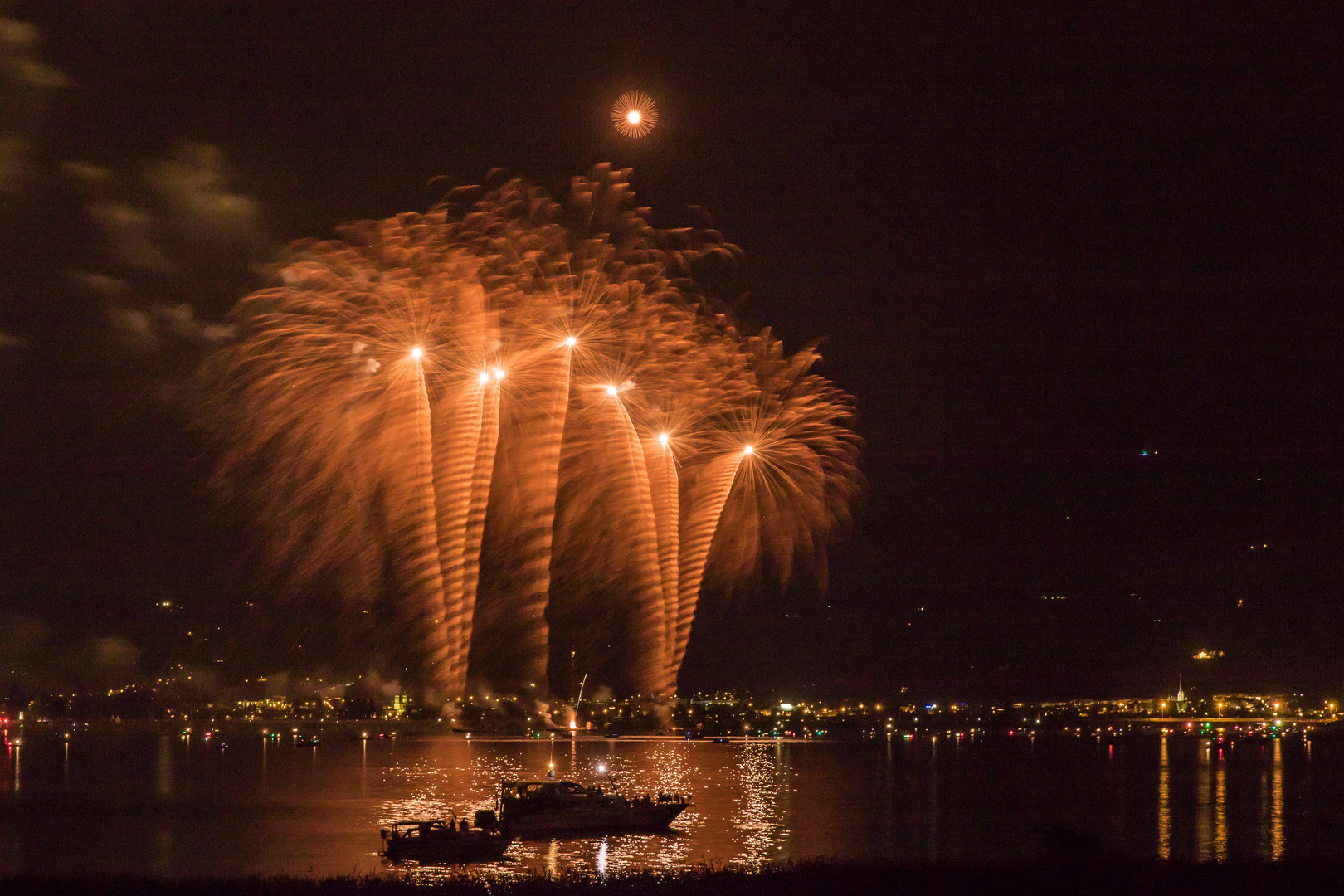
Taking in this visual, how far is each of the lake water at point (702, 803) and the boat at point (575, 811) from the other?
981 mm

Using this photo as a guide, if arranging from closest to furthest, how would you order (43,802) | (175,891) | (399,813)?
(175,891)
(399,813)
(43,802)

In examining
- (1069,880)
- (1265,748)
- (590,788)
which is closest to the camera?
(1069,880)

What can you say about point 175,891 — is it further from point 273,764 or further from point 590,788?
point 273,764

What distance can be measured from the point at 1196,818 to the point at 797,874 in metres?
41.7

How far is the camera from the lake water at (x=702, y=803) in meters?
40.3

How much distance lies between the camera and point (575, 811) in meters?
44.6

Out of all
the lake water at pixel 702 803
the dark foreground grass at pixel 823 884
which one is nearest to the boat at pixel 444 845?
the lake water at pixel 702 803

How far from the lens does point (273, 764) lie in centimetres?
9925

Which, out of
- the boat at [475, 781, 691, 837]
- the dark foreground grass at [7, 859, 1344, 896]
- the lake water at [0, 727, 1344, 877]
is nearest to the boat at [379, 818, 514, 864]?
the lake water at [0, 727, 1344, 877]

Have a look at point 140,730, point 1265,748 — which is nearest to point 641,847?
point 1265,748

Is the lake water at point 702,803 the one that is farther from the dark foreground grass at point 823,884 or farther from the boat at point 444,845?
the dark foreground grass at point 823,884

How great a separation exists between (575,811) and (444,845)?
1050cm

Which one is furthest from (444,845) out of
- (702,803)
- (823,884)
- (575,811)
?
(702,803)

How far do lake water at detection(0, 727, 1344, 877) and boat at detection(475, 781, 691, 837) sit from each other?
0.98m
